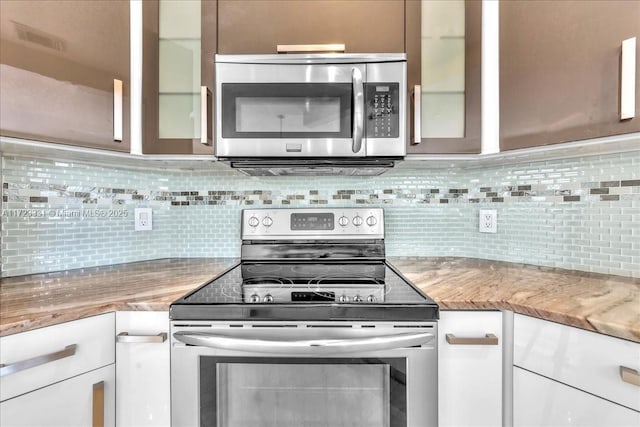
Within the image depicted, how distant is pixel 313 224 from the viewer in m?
1.54

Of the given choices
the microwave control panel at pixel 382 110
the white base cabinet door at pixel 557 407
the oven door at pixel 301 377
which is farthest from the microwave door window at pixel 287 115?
the white base cabinet door at pixel 557 407

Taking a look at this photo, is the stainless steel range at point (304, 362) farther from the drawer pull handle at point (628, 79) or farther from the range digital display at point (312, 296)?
the drawer pull handle at point (628, 79)

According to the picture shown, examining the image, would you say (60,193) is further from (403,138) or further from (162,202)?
(403,138)

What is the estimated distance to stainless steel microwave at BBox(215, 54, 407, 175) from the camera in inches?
45.4

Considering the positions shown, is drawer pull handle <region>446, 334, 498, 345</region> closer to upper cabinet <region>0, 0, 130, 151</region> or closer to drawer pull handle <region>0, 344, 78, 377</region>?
drawer pull handle <region>0, 344, 78, 377</region>

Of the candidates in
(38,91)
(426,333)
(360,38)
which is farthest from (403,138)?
(38,91)

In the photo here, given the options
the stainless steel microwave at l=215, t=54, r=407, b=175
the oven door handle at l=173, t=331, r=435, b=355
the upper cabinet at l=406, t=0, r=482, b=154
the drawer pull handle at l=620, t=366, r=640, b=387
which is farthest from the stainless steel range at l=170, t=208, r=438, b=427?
the upper cabinet at l=406, t=0, r=482, b=154

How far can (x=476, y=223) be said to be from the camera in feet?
5.35

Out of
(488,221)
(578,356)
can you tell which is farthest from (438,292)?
(488,221)

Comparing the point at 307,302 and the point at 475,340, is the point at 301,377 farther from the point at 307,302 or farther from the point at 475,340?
the point at 475,340

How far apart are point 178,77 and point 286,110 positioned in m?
0.46

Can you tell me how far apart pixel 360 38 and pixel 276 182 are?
744mm

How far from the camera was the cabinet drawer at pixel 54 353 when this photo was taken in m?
0.76

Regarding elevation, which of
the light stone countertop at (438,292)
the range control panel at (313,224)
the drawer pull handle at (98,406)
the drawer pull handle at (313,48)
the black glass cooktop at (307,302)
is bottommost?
the drawer pull handle at (98,406)
